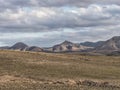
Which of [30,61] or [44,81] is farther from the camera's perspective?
[30,61]

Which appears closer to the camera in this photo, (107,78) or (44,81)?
(44,81)

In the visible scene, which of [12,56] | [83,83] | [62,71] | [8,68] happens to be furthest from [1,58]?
[83,83]

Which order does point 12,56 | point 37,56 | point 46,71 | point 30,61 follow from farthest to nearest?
1. point 37,56
2. point 12,56
3. point 30,61
4. point 46,71

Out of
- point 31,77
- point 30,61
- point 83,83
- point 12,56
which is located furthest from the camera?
point 12,56

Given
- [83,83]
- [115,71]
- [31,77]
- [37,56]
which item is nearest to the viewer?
[83,83]

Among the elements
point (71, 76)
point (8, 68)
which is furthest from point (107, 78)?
point (8, 68)

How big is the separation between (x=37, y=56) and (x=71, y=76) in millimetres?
32558

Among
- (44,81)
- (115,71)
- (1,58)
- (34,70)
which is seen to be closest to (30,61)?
(1,58)

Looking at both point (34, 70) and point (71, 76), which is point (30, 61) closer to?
point (34, 70)

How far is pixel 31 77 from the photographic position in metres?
63.3

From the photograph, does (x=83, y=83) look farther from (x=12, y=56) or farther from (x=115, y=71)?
(x=12, y=56)

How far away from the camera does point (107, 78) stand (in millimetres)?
66750

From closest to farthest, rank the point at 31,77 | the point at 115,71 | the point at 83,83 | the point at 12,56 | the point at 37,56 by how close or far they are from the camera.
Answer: the point at 83,83 < the point at 31,77 < the point at 115,71 < the point at 12,56 < the point at 37,56

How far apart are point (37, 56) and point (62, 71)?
2594 centimetres
